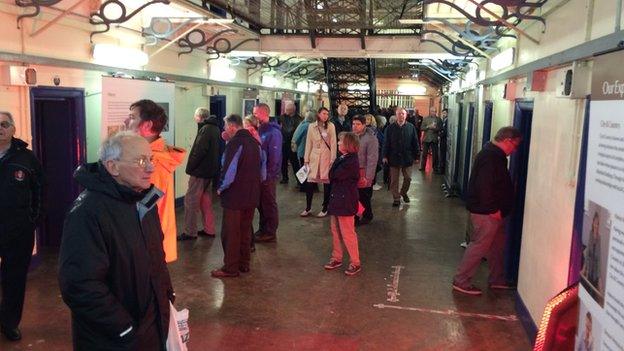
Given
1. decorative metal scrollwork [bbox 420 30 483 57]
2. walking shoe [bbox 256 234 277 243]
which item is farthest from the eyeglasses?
decorative metal scrollwork [bbox 420 30 483 57]

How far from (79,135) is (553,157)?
17.0 feet

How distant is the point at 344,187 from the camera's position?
5.58m

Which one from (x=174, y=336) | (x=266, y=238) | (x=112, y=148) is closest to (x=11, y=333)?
(x=174, y=336)

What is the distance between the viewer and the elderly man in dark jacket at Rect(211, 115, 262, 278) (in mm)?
5371

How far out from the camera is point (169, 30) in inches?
297

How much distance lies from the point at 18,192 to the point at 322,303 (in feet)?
9.00

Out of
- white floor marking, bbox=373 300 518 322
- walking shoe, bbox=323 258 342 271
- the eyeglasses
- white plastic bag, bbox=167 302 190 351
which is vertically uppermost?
Answer: the eyeglasses

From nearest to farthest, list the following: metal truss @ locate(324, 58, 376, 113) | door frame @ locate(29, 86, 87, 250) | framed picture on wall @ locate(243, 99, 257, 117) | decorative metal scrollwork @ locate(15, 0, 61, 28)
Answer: decorative metal scrollwork @ locate(15, 0, 61, 28), door frame @ locate(29, 86, 87, 250), framed picture on wall @ locate(243, 99, 257, 117), metal truss @ locate(324, 58, 376, 113)

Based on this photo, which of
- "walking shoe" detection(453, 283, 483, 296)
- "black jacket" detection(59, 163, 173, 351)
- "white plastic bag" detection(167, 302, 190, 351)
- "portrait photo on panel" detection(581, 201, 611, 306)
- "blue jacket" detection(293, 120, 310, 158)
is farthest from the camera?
"blue jacket" detection(293, 120, 310, 158)

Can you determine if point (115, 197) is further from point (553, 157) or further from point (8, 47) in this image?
point (8, 47)

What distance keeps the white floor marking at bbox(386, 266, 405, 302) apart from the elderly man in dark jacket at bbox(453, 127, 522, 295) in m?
0.65

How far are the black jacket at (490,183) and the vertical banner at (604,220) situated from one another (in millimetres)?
2980

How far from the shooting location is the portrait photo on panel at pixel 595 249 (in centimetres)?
188

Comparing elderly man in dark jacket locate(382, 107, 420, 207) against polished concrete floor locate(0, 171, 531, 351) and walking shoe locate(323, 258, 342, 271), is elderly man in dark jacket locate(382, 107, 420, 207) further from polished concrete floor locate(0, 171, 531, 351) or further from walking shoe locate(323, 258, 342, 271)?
walking shoe locate(323, 258, 342, 271)
